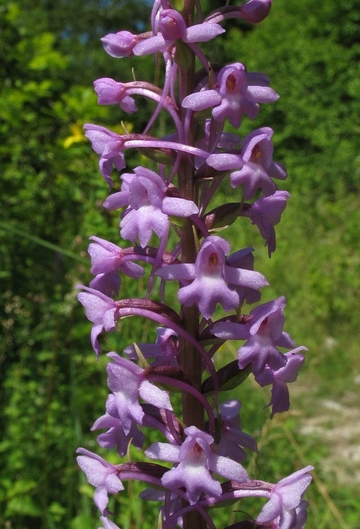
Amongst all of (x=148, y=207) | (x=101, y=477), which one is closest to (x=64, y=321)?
(x=101, y=477)

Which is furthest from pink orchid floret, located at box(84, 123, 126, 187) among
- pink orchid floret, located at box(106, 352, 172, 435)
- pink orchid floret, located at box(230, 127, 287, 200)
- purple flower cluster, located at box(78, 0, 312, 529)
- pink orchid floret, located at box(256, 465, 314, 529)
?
pink orchid floret, located at box(256, 465, 314, 529)

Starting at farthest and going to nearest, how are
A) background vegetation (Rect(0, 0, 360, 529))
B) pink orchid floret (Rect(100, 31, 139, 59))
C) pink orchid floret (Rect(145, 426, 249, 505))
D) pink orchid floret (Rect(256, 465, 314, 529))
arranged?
background vegetation (Rect(0, 0, 360, 529))
pink orchid floret (Rect(100, 31, 139, 59))
pink orchid floret (Rect(256, 465, 314, 529))
pink orchid floret (Rect(145, 426, 249, 505))

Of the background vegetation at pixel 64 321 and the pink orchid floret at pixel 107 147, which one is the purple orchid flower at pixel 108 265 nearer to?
the pink orchid floret at pixel 107 147

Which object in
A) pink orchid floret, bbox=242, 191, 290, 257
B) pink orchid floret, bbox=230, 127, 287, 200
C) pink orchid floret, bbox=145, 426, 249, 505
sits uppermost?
pink orchid floret, bbox=230, 127, 287, 200

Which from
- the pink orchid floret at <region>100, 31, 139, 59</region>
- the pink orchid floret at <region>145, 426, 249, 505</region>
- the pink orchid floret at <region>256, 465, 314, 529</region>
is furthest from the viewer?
the pink orchid floret at <region>100, 31, 139, 59</region>

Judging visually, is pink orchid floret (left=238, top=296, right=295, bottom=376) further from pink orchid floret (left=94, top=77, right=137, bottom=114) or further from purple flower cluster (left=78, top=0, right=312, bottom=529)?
pink orchid floret (left=94, top=77, right=137, bottom=114)

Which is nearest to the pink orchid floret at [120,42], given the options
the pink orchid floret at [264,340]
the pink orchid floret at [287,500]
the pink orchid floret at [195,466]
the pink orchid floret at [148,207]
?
the pink orchid floret at [148,207]

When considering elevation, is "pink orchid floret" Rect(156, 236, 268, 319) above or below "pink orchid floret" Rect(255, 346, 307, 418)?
above

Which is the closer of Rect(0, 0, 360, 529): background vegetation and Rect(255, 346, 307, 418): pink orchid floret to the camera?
Rect(255, 346, 307, 418): pink orchid floret

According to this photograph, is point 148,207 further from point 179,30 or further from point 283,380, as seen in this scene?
point 283,380

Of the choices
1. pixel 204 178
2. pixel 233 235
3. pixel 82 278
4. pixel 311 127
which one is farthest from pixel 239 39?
pixel 204 178
